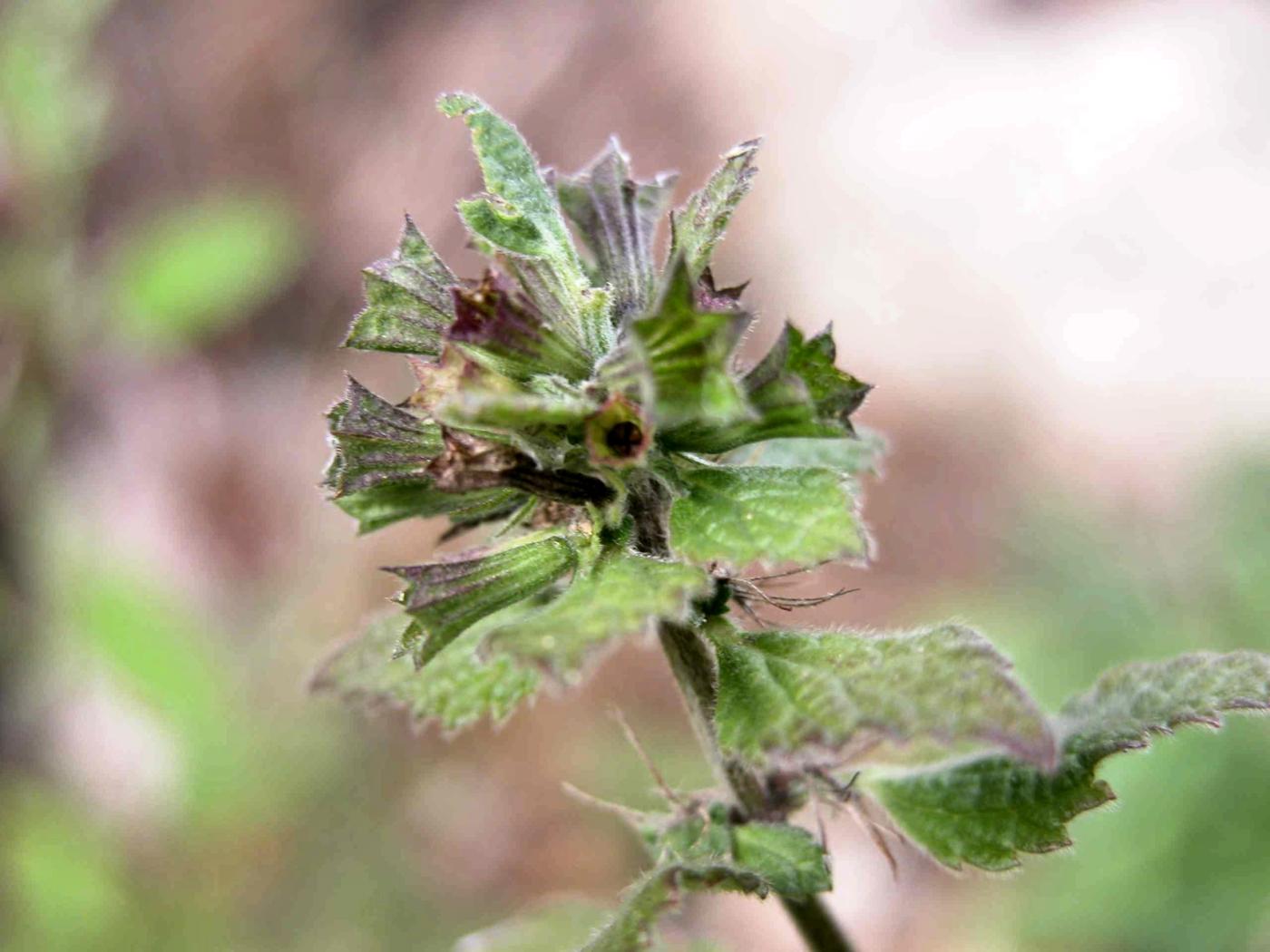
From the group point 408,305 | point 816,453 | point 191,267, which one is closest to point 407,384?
point 191,267

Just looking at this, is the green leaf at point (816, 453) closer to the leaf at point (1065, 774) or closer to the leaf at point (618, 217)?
the leaf at point (618, 217)

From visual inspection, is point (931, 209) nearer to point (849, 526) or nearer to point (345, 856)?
point (345, 856)

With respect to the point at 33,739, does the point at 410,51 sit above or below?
above

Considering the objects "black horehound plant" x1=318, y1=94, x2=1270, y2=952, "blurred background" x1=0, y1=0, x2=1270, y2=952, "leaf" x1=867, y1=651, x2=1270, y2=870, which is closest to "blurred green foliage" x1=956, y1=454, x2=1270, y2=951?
"blurred background" x1=0, y1=0, x2=1270, y2=952

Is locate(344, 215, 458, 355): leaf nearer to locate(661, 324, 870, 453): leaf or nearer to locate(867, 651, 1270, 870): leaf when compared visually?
locate(661, 324, 870, 453): leaf

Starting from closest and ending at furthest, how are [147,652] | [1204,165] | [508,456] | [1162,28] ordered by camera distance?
[508,456]
[147,652]
[1204,165]
[1162,28]

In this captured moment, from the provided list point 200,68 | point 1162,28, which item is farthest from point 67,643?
point 1162,28

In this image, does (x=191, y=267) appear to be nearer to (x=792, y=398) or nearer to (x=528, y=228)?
(x=528, y=228)
